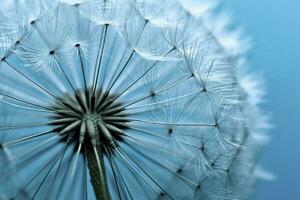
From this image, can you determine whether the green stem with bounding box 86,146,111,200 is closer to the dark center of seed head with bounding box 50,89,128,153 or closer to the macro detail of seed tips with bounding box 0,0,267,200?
the macro detail of seed tips with bounding box 0,0,267,200

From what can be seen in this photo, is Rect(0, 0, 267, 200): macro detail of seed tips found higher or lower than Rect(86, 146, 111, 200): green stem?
higher

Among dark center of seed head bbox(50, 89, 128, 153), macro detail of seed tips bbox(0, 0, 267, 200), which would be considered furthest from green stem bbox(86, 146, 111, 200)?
dark center of seed head bbox(50, 89, 128, 153)

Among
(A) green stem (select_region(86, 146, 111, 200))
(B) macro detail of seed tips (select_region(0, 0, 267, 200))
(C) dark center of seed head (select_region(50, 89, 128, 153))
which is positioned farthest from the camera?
(C) dark center of seed head (select_region(50, 89, 128, 153))

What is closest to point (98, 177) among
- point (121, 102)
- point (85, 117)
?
point (85, 117)

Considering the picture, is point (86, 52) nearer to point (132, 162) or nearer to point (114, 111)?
point (114, 111)

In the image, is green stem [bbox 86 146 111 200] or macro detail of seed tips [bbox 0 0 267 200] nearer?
green stem [bbox 86 146 111 200]

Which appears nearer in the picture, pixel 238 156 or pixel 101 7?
pixel 101 7

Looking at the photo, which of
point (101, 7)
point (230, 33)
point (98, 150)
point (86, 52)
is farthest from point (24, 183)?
point (230, 33)
